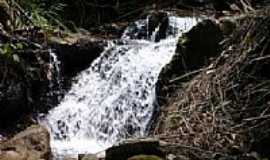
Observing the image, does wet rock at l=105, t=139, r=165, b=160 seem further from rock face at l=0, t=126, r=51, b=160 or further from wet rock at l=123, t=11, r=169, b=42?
wet rock at l=123, t=11, r=169, b=42

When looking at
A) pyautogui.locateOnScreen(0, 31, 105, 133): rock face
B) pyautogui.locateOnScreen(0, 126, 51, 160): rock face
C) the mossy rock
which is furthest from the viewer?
pyautogui.locateOnScreen(0, 31, 105, 133): rock face

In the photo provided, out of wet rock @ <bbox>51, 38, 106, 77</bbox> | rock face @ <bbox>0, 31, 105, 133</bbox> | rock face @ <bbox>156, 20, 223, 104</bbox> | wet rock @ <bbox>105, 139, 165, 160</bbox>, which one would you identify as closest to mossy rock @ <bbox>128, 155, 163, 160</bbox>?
wet rock @ <bbox>105, 139, 165, 160</bbox>

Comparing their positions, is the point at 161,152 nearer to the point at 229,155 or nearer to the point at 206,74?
the point at 229,155

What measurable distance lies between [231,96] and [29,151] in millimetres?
1918

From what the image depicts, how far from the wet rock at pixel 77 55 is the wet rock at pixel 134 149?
454 cm

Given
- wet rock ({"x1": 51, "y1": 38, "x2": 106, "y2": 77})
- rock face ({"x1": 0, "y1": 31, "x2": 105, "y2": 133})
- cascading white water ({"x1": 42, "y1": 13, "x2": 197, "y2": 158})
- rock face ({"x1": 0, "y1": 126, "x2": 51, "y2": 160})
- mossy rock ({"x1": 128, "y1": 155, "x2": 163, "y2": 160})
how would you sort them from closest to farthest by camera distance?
mossy rock ({"x1": 128, "y1": 155, "x2": 163, "y2": 160}) < rock face ({"x1": 0, "y1": 126, "x2": 51, "y2": 160}) < cascading white water ({"x1": 42, "y1": 13, "x2": 197, "y2": 158}) < rock face ({"x1": 0, "y1": 31, "x2": 105, "y2": 133}) < wet rock ({"x1": 51, "y1": 38, "x2": 106, "y2": 77})

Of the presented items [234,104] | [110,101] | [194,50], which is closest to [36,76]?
[110,101]

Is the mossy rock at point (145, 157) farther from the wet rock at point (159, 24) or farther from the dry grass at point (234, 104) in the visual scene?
the wet rock at point (159, 24)

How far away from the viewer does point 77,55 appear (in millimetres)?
8875

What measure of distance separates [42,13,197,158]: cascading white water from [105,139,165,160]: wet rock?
8.11 feet

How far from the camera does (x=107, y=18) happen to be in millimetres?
10969

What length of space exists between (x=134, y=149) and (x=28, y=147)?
1.46m

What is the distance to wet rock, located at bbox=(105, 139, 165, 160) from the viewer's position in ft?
13.7

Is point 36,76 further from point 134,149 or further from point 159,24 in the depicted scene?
point 134,149
